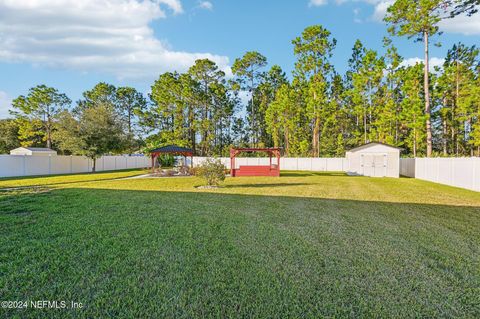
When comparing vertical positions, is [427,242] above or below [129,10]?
below

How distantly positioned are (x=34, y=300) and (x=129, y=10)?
10895 millimetres

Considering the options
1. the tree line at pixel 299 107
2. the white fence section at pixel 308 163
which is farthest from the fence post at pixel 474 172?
the white fence section at pixel 308 163

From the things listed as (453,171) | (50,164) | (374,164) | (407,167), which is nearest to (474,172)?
(453,171)

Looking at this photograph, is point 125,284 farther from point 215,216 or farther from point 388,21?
point 388,21

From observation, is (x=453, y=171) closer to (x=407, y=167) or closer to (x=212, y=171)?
(x=407, y=167)

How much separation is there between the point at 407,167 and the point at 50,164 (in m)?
27.3

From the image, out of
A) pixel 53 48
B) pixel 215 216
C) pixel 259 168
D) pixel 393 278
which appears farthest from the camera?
pixel 259 168

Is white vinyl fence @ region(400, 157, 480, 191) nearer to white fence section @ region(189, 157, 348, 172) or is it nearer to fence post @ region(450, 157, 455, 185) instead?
fence post @ region(450, 157, 455, 185)

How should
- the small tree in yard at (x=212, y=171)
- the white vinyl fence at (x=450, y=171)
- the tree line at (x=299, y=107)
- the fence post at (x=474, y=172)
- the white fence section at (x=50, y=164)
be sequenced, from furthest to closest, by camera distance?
the tree line at (x=299, y=107) → the white fence section at (x=50, y=164) → the small tree in yard at (x=212, y=171) → the white vinyl fence at (x=450, y=171) → the fence post at (x=474, y=172)

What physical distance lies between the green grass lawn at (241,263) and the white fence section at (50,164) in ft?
49.5

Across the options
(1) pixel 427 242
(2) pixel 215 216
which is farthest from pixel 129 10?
(1) pixel 427 242

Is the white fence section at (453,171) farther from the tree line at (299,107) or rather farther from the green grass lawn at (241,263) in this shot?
the green grass lawn at (241,263)

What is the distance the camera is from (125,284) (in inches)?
112

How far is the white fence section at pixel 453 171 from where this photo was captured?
36.7 feet
